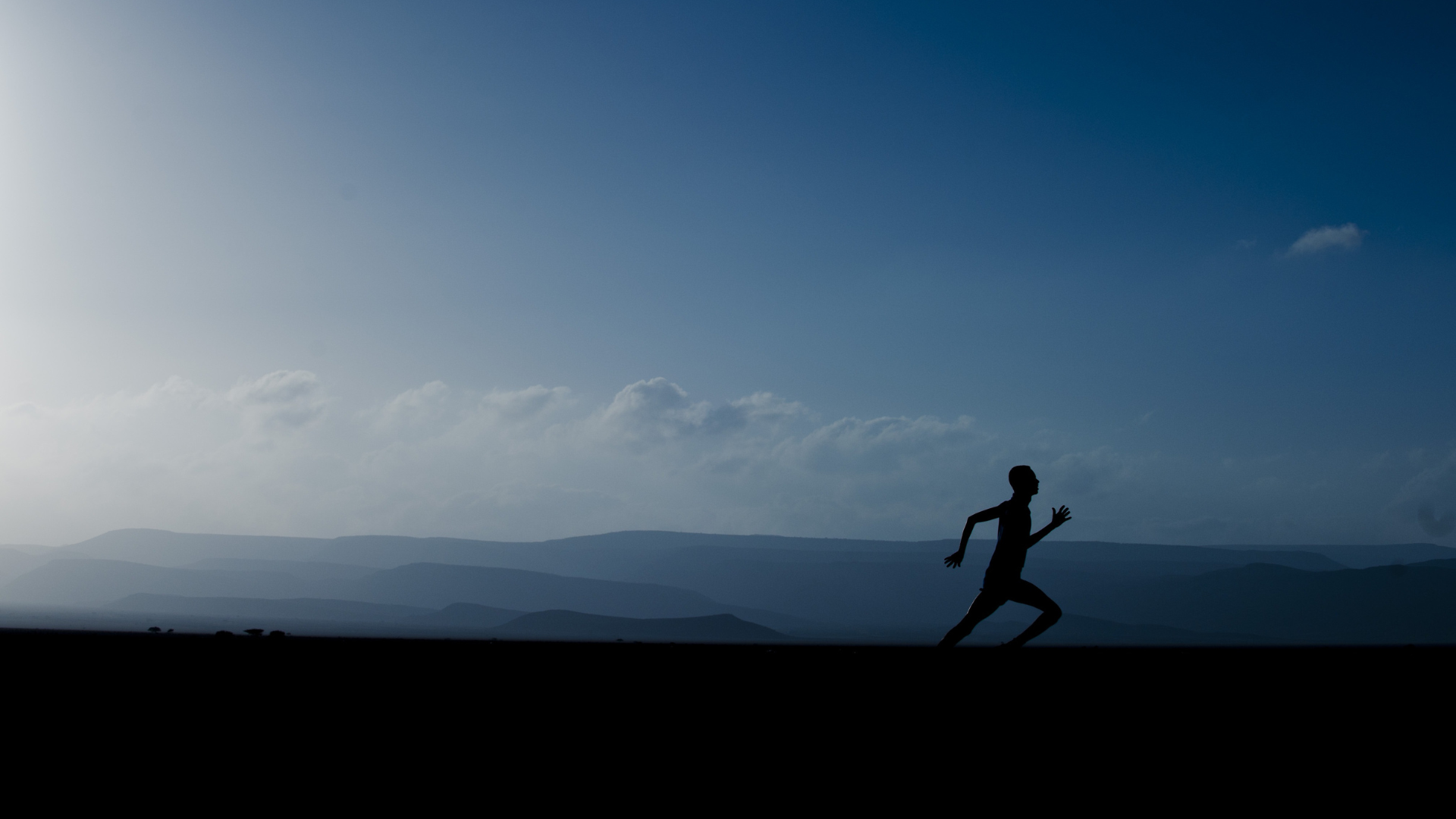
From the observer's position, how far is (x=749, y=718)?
4605mm

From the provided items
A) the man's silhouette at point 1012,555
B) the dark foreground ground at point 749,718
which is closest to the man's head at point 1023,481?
the man's silhouette at point 1012,555

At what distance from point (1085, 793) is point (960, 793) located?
0.44 meters

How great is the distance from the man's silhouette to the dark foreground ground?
0.51 meters

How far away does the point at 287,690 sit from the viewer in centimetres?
570

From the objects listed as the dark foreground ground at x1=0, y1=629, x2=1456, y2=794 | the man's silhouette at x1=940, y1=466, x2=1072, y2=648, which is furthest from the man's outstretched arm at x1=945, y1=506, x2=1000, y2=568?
the dark foreground ground at x1=0, y1=629, x2=1456, y2=794

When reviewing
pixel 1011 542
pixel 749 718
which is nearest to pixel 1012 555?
pixel 1011 542

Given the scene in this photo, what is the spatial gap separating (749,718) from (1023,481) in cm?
531

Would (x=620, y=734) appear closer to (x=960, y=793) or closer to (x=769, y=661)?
(x=960, y=793)

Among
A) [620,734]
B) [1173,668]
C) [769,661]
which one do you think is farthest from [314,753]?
[1173,668]

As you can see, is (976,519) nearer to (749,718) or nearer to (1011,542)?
(1011,542)

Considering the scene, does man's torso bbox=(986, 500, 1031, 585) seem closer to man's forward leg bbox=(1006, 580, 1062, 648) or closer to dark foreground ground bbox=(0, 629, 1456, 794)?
man's forward leg bbox=(1006, 580, 1062, 648)

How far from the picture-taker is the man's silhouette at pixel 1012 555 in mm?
8539

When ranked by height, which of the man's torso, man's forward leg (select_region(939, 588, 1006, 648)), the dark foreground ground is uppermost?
the man's torso

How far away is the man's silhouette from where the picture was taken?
28.0 ft
